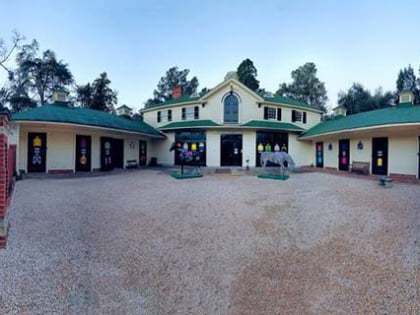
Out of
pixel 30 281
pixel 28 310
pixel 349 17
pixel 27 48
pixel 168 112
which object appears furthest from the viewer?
pixel 27 48

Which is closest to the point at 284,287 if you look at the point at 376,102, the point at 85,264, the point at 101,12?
the point at 85,264

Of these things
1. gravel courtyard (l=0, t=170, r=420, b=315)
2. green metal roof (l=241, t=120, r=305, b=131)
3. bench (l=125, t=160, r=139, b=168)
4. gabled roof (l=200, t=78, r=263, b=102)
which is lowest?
gravel courtyard (l=0, t=170, r=420, b=315)

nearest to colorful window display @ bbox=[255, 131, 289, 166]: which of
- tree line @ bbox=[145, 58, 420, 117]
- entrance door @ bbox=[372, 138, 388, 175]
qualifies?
tree line @ bbox=[145, 58, 420, 117]

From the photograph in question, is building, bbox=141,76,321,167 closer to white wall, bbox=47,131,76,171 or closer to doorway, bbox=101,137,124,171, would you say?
doorway, bbox=101,137,124,171

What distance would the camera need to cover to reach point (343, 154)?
63.1 feet

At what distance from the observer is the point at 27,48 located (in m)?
37.1

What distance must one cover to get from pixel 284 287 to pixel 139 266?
2.67 meters

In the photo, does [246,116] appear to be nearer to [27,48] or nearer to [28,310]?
[28,310]

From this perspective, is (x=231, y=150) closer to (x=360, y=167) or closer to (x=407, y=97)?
(x=360, y=167)

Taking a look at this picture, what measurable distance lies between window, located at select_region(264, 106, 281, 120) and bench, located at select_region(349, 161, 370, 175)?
8159 millimetres

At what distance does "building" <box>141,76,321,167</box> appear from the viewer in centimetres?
2123

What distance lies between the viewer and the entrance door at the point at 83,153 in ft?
54.9

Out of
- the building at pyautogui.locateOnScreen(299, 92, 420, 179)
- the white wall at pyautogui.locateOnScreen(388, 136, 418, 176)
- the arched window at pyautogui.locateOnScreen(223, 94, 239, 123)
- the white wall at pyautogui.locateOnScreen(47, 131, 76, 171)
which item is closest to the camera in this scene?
the building at pyautogui.locateOnScreen(299, 92, 420, 179)

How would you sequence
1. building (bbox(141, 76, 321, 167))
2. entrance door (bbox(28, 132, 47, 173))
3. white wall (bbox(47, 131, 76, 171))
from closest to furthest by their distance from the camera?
entrance door (bbox(28, 132, 47, 173)) → white wall (bbox(47, 131, 76, 171)) → building (bbox(141, 76, 321, 167))
